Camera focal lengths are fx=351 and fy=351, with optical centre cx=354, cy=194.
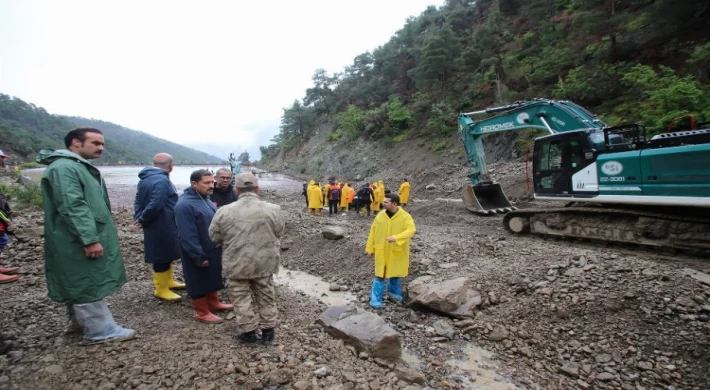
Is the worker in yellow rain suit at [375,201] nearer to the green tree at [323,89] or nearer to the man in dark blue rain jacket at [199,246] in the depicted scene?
the man in dark blue rain jacket at [199,246]

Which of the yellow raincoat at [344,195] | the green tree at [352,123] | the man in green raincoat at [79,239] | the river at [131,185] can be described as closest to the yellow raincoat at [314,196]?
the yellow raincoat at [344,195]

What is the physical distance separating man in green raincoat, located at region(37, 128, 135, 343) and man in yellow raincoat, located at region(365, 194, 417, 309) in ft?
10.4

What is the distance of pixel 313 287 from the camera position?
21.4ft

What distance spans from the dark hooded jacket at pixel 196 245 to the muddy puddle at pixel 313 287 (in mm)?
1721

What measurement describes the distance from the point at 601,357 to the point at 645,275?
5.68ft

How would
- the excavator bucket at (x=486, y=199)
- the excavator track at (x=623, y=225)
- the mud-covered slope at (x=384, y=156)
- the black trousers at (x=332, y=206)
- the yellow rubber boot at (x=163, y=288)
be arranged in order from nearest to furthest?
the yellow rubber boot at (x=163, y=288) < the excavator track at (x=623, y=225) < the excavator bucket at (x=486, y=199) < the black trousers at (x=332, y=206) < the mud-covered slope at (x=384, y=156)

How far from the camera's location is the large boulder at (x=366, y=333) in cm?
354

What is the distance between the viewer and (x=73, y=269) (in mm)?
2834

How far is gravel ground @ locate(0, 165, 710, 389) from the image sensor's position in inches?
109

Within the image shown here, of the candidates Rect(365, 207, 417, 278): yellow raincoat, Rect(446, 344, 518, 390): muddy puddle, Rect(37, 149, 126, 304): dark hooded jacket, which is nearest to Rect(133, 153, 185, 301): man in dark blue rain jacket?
Rect(37, 149, 126, 304): dark hooded jacket

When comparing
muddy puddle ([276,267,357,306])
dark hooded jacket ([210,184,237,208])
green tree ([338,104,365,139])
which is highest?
green tree ([338,104,365,139])

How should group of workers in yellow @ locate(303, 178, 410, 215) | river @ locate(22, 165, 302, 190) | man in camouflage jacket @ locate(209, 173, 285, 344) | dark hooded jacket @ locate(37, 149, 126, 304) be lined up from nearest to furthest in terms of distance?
dark hooded jacket @ locate(37, 149, 126, 304), man in camouflage jacket @ locate(209, 173, 285, 344), group of workers in yellow @ locate(303, 178, 410, 215), river @ locate(22, 165, 302, 190)

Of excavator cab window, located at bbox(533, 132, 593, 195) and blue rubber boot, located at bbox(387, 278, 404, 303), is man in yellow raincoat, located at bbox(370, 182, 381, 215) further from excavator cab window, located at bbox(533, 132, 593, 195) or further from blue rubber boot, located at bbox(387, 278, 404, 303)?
blue rubber boot, located at bbox(387, 278, 404, 303)

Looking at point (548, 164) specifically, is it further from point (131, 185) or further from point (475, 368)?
point (131, 185)
